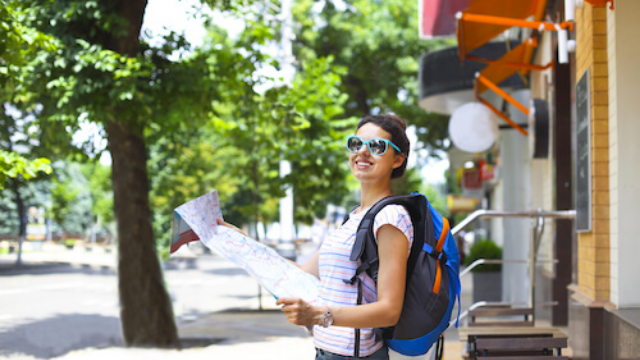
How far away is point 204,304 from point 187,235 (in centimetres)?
1558

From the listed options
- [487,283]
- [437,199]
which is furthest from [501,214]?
[437,199]

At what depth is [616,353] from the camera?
4762mm

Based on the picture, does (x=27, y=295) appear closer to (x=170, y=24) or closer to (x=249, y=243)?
(x=170, y=24)

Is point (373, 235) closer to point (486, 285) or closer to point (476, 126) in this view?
point (476, 126)

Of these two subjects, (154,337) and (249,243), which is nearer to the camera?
(249,243)

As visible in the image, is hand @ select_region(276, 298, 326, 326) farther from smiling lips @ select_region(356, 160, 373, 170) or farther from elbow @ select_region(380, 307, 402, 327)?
smiling lips @ select_region(356, 160, 373, 170)

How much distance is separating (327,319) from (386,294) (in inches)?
7.6

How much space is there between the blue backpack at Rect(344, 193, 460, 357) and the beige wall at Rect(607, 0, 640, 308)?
2671mm

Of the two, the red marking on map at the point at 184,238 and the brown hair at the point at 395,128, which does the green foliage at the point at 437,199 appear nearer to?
the brown hair at the point at 395,128

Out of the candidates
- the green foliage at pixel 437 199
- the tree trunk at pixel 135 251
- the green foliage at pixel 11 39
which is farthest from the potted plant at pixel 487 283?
the green foliage at pixel 437 199

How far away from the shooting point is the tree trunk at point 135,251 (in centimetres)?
1060

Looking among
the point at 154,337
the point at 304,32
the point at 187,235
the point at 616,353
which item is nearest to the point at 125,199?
the point at 154,337

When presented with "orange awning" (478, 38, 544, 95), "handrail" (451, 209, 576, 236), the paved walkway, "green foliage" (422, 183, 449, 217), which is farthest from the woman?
"green foliage" (422, 183, 449, 217)

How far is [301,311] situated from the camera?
2.43m
